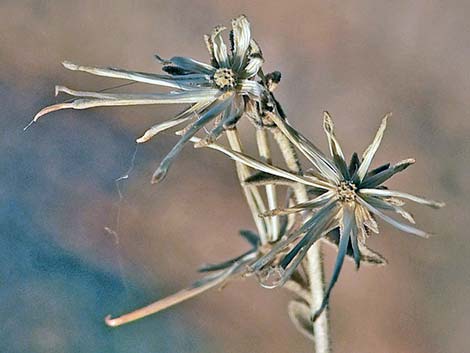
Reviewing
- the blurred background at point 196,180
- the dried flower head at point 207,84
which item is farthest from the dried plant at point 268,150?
the blurred background at point 196,180

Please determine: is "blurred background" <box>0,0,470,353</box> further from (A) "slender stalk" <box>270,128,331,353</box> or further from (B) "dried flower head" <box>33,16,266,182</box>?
(B) "dried flower head" <box>33,16,266,182</box>

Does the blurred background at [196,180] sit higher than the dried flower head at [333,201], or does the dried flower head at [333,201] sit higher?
the blurred background at [196,180]

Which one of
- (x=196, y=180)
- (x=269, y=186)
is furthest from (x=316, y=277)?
(x=196, y=180)

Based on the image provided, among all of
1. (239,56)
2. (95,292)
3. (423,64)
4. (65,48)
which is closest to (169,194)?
(95,292)

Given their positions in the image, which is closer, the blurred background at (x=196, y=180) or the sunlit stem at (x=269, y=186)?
the sunlit stem at (x=269, y=186)

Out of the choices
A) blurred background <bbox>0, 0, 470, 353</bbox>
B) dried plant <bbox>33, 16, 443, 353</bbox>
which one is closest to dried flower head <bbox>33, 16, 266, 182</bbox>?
dried plant <bbox>33, 16, 443, 353</bbox>

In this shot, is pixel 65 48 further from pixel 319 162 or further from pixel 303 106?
pixel 319 162

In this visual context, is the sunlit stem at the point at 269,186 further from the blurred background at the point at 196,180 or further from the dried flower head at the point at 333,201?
the blurred background at the point at 196,180
